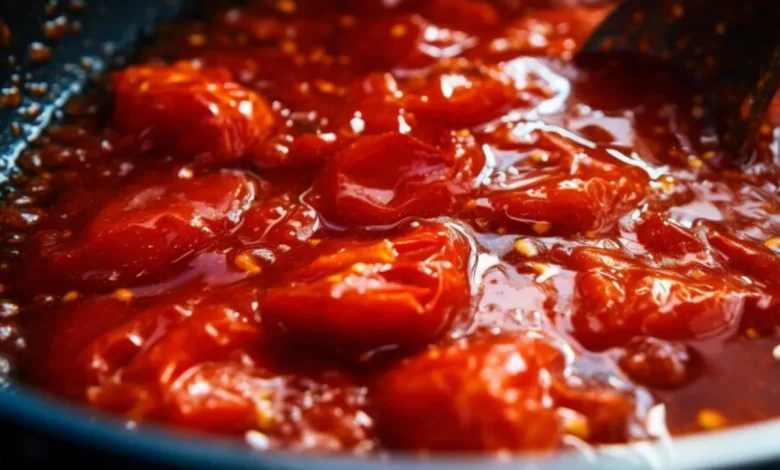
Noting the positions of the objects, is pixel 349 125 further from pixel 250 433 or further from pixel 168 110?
pixel 250 433

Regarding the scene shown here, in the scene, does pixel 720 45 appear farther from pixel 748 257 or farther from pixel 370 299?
pixel 370 299

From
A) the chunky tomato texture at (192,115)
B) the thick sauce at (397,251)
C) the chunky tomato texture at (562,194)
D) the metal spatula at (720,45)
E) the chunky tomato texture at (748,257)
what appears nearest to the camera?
the thick sauce at (397,251)

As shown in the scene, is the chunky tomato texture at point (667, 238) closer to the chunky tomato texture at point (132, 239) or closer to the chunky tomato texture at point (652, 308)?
the chunky tomato texture at point (652, 308)

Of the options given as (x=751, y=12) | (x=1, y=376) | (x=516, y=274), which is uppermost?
(x=751, y=12)

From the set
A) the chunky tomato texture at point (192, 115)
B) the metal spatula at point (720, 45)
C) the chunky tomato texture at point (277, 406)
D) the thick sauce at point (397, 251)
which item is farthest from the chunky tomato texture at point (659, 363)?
the chunky tomato texture at point (192, 115)

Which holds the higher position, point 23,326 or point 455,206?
point 455,206

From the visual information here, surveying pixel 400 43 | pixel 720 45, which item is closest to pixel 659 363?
pixel 720 45

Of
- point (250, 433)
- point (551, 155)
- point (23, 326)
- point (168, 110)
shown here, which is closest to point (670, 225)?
point (551, 155)

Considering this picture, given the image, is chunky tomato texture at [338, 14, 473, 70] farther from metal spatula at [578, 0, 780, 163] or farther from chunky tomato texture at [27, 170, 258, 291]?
chunky tomato texture at [27, 170, 258, 291]
